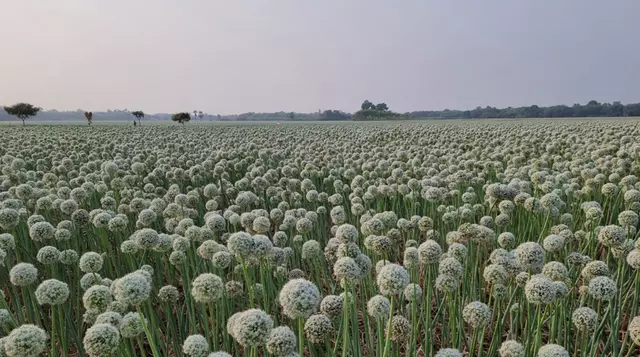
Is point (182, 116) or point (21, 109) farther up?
point (21, 109)

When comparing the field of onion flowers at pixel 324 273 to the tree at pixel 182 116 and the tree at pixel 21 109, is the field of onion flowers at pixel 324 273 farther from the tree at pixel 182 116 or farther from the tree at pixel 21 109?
the tree at pixel 21 109

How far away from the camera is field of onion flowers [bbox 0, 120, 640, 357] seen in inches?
102

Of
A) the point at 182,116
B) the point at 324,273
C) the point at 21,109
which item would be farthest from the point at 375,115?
the point at 324,273

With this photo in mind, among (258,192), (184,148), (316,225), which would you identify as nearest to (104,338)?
(316,225)

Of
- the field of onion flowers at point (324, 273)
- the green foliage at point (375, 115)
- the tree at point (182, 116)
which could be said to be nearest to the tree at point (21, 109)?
Result: the tree at point (182, 116)

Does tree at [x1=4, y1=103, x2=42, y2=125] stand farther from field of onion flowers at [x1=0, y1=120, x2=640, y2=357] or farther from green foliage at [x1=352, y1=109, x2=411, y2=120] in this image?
field of onion flowers at [x1=0, y1=120, x2=640, y2=357]

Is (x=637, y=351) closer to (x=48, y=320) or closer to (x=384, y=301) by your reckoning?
(x=384, y=301)

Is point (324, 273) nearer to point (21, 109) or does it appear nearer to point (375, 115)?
point (21, 109)

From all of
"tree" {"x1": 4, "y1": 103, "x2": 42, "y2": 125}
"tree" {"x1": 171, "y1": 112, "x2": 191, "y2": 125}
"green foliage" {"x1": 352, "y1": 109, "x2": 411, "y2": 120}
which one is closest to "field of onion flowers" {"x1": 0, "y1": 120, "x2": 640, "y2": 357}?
"tree" {"x1": 171, "y1": 112, "x2": 191, "y2": 125}

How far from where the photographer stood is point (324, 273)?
4871mm

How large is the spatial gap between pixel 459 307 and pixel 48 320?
3.88m

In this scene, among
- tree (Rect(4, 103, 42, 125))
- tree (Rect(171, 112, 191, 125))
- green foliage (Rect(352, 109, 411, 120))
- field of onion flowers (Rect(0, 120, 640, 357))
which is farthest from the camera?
green foliage (Rect(352, 109, 411, 120))

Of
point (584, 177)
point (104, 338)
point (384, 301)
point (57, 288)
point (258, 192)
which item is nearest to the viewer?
point (104, 338)

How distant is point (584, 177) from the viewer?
7016 mm
